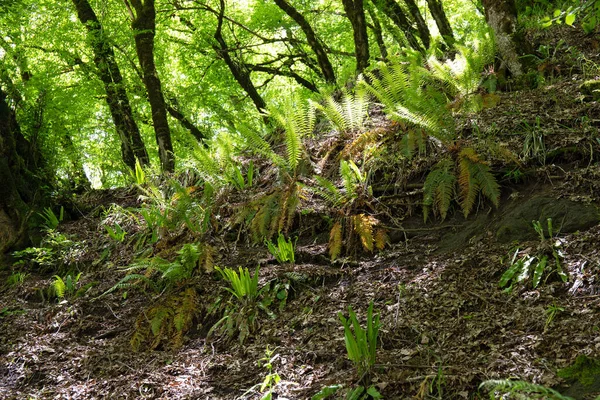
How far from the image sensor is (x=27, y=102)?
566 centimetres

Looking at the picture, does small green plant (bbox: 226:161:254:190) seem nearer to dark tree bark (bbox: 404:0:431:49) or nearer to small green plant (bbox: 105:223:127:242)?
small green plant (bbox: 105:223:127:242)

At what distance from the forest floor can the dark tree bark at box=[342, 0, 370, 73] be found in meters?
2.63

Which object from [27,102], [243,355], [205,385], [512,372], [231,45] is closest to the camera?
[512,372]

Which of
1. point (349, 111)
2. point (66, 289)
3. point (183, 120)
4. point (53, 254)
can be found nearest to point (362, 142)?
point (349, 111)

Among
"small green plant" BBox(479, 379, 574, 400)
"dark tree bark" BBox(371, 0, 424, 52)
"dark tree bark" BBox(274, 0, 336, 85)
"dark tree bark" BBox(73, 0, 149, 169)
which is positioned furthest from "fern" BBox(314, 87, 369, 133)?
"dark tree bark" BBox(371, 0, 424, 52)

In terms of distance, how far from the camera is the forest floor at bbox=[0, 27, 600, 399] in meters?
2.20

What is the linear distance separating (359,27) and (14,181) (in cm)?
446

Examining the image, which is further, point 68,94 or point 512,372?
point 68,94

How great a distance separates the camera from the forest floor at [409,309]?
7.22ft

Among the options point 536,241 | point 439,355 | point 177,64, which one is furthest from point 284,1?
point 439,355

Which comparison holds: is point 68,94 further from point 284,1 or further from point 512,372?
point 512,372

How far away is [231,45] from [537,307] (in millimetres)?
9227

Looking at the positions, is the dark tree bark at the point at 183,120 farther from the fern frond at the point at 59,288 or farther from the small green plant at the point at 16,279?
the fern frond at the point at 59,288

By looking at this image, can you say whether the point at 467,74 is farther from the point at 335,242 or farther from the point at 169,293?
the point at 169,293
